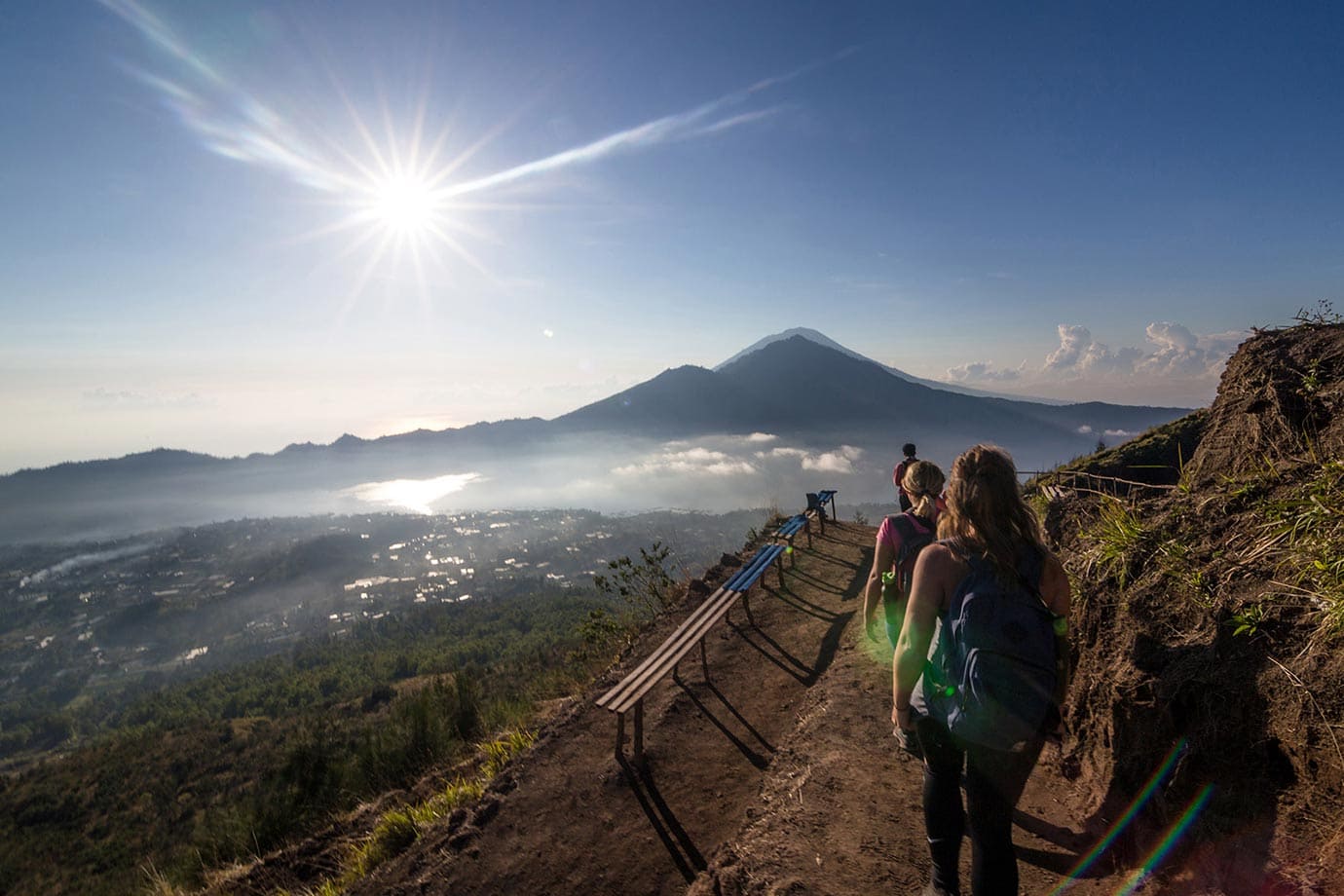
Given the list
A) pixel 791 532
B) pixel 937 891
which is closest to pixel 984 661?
pixel 937 891

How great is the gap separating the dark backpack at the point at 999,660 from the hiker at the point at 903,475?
1.75 m

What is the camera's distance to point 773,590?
798 centimetres

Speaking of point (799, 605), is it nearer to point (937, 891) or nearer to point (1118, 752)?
point (1118, 752)

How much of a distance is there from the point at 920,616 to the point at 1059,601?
0.46 m

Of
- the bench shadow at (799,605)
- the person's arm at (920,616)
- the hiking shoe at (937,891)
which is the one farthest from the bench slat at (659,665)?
the person's arm at (920,616)

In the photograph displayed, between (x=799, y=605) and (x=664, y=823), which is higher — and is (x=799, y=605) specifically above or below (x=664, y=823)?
above

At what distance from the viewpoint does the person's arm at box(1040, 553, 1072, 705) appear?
190 cm

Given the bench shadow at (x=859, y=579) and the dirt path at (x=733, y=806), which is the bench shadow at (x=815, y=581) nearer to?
the bench shadow at (x=859, y=579)

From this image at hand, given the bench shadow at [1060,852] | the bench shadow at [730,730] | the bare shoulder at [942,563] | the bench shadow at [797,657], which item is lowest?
the bench shadow at [730,730]

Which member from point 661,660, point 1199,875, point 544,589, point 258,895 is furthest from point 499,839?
point 544,589

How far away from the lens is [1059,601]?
1928mm

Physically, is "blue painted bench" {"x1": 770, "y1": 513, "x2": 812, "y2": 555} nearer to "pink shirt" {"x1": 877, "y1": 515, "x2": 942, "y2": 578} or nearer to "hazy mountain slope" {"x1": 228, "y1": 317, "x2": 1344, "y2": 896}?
"hazy mountain slope" {"x1": 228, "y1": 317, "x2": 1344, "y2": 896}

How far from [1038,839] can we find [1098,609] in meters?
1.21

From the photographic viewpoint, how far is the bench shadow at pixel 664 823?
339 centimetres
